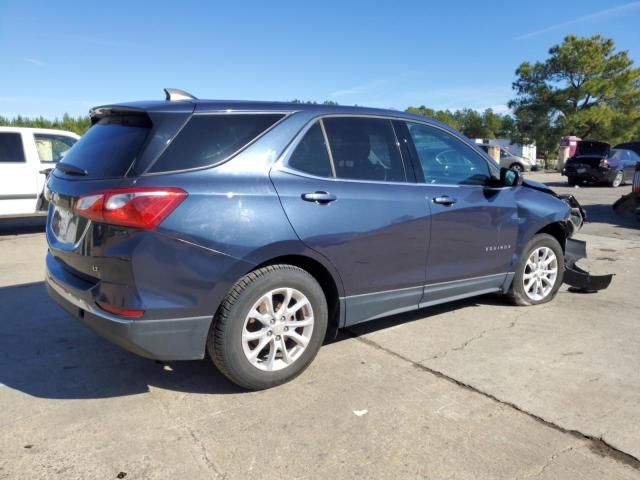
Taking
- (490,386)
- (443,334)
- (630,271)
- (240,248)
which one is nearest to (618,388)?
(490,386)

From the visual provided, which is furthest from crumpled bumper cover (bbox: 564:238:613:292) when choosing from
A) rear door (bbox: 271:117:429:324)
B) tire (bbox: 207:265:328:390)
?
tire (bbox: 207:265:328:390)

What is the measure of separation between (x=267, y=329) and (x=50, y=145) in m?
8.38

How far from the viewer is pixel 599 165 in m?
18.9

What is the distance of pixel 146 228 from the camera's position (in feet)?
9.07

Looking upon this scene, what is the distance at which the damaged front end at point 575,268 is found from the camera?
5.46 metres

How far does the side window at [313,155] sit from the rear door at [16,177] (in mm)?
7663

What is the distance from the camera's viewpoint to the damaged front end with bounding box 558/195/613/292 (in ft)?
17.9

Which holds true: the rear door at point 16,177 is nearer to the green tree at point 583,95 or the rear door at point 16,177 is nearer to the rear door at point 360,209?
the rear door at point 360,209

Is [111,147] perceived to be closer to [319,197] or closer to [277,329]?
[319,197]

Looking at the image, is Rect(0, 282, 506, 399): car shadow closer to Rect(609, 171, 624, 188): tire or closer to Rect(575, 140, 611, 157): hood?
Rect(609, 171, 624, 188): tire

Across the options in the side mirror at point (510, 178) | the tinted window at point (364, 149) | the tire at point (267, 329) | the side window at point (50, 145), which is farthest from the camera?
the side window at point (50, 145)

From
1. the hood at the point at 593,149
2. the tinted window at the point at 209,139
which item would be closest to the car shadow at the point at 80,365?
the tinted window at the point at 209,139

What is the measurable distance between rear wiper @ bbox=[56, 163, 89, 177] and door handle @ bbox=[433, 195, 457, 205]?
8.04ft

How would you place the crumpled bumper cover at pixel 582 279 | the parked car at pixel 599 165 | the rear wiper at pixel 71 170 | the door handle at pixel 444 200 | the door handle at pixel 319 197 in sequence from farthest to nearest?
the parked car at pixel 599 165 < the crumpled bumper cover at pixel 582 279 < the door handle at pixel 444 200 < the door handle at pixel 319 197 < the rear wiper at pixel 71 170
